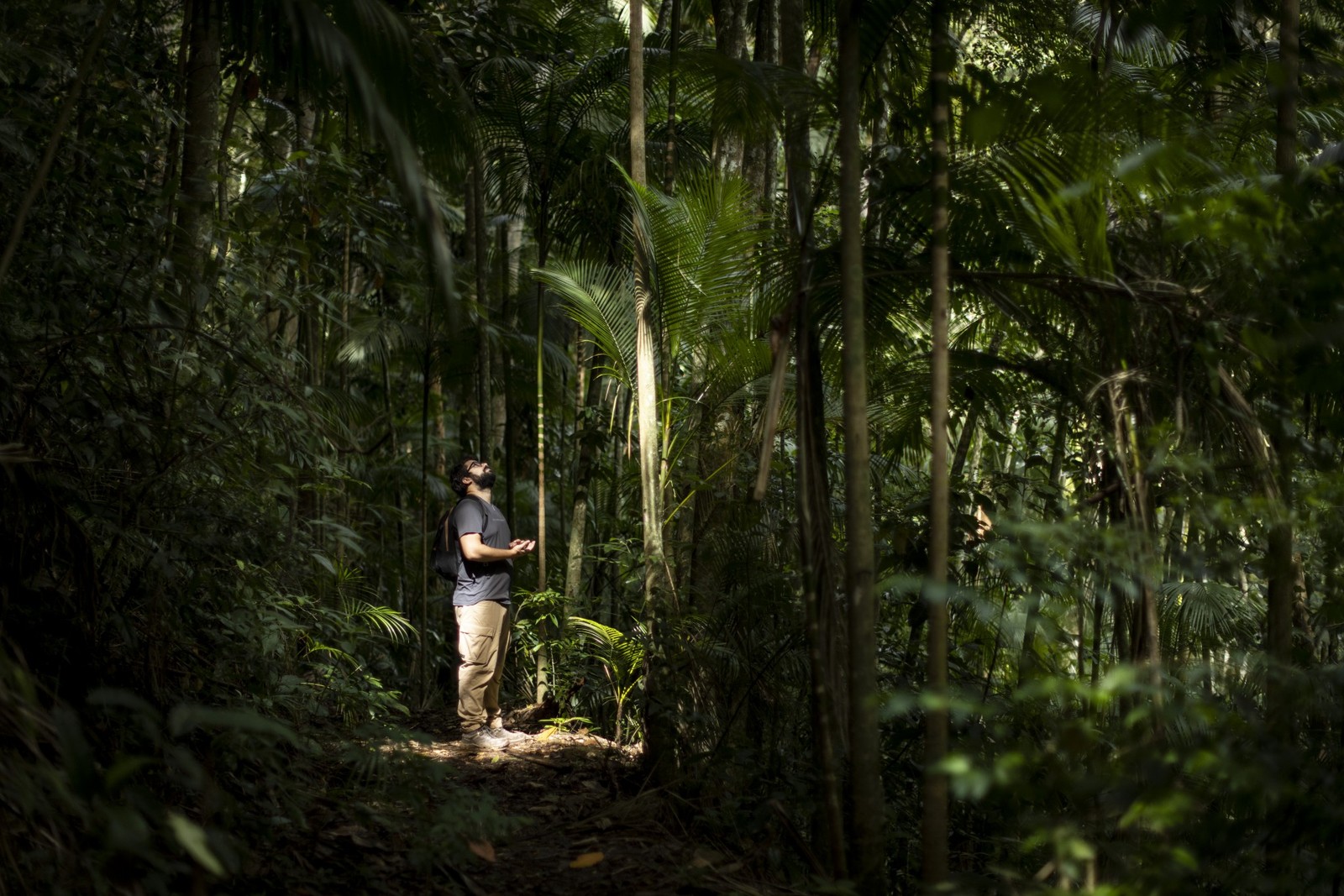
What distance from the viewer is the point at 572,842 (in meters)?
4.45

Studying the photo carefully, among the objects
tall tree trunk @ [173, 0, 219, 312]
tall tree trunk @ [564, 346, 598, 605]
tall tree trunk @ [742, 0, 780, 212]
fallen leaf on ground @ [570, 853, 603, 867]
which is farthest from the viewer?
tall tree trunk @ [564, 346, 598, 605]

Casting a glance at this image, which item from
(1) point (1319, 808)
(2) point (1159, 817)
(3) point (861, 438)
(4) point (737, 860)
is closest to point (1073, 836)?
(2) point (1159, 817)

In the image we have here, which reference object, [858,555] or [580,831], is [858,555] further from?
[580,831]

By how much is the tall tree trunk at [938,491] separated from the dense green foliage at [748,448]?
20cm

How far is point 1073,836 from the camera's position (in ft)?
8.16

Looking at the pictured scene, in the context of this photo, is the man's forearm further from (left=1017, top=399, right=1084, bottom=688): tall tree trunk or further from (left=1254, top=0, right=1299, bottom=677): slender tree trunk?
(left=1254, top=0, right=1299, bottom=677): slender tree trunk

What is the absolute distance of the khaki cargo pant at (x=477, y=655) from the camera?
20.9 ft

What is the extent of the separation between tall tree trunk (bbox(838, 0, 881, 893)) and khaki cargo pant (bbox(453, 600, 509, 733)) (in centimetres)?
348

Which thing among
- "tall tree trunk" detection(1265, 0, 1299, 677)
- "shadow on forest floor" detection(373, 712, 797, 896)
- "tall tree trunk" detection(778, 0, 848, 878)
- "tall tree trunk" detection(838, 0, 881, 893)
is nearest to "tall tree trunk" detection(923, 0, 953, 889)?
"tall tree trunk" detection(838, 0, 881, 893)

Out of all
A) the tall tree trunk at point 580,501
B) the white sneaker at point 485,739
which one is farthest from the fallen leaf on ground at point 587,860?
the tall tree trunk at point 580,501

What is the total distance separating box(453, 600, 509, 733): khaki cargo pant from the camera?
637 cm

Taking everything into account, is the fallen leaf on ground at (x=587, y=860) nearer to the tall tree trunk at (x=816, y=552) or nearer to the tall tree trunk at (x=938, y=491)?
the tall tree trunk at (x=816, y=552)

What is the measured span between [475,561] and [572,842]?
7.17 ft

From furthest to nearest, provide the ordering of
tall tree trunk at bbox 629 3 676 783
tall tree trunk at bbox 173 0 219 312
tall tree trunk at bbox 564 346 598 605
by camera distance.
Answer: tall tree trunk at bbox 564 346 598 605
tall tree trunk at bbox 629 3 676 783
tall tree trunk at bbox 173 0 219 312
